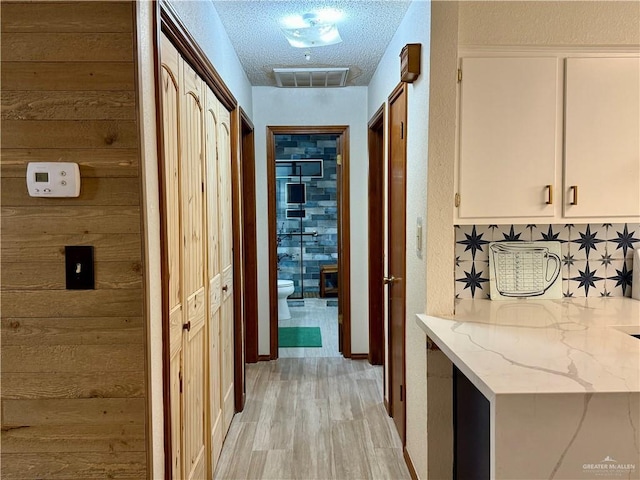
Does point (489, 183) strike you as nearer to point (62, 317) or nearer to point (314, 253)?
point (62, 317)

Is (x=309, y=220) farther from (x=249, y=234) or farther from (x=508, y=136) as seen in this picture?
(x=508, y=136)

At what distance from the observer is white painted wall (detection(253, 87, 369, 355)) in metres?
3.87

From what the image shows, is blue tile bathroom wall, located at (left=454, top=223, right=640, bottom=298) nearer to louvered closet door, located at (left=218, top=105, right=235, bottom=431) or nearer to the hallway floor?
the hallway floor

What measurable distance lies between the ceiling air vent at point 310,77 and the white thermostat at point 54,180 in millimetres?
2351

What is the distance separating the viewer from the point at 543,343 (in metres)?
1.51

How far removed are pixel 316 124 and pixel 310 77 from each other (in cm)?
46

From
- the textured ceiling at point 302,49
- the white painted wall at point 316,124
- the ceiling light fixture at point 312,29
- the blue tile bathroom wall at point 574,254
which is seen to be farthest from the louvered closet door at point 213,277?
the white painted wall at point 316,124

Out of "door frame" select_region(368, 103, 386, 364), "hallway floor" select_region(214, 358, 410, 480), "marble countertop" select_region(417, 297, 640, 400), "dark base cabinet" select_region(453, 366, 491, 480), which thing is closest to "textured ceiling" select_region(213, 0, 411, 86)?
"door frame" select_region(368, 103, 386, 364)

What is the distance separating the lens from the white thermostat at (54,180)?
3.98 feet

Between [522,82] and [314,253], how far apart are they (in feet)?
17.1

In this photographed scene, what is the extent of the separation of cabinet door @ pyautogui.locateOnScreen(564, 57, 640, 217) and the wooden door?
0.76 metres

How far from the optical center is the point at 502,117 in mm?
1895

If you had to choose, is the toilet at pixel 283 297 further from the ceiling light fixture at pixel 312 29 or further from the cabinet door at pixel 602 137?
the cabinet door at pixel 602 137

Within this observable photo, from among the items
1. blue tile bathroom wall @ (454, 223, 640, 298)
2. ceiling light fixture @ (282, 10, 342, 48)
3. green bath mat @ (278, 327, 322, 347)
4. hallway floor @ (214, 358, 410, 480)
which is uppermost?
ceiling light fixture @ (282, 10, 342, 48)
